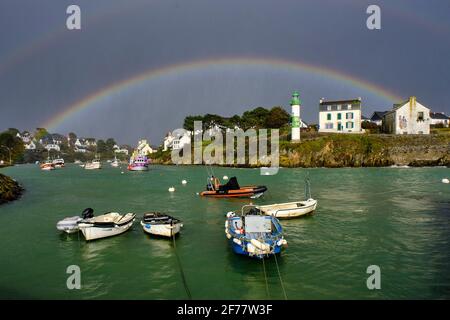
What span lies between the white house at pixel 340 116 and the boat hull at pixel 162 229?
93.6 metres

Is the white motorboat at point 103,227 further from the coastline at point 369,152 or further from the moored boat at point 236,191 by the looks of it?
the coastline at point 369,152

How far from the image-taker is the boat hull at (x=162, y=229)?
2264cm

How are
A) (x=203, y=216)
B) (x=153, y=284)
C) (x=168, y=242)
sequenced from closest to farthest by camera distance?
(x=153, y=284)
(x=168, y=242)
(x=203, y=216)

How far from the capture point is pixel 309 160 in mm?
97188

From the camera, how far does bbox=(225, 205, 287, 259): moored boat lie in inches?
709

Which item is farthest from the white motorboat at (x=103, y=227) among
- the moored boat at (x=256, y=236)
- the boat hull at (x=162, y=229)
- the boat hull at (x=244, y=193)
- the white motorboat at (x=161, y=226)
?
the boat hull at (x=244, y=193)

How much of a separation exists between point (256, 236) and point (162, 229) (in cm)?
720

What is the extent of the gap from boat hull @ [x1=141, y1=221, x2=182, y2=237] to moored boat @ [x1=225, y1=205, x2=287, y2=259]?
3.99 metres

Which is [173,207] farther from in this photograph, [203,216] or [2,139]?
[2,139]

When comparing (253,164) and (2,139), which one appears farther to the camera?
(2,139)

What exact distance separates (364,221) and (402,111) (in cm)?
8791

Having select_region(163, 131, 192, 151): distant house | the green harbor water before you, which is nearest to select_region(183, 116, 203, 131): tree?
select_region(163, 131, 192, 151): distant house
